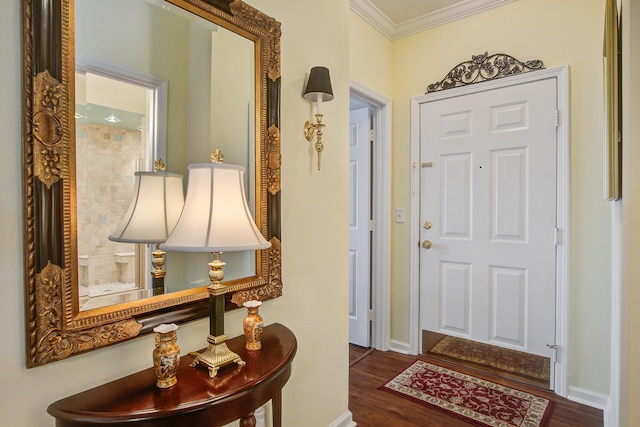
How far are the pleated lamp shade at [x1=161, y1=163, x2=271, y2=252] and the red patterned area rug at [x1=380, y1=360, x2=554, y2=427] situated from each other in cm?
178

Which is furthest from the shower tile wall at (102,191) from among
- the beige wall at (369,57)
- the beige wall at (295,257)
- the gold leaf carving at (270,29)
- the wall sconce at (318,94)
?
the beige wall at (369,57)

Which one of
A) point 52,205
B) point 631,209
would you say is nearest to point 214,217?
point 52,205

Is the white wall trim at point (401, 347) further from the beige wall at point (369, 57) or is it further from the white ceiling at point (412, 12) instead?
the white ceiling at point (412, 12)

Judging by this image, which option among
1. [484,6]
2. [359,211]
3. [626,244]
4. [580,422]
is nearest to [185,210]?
[626,244]

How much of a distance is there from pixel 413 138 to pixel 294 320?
191 cm

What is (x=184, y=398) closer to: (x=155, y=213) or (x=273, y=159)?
(x=155, y=213)

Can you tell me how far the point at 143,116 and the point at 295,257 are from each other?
2.67 ft

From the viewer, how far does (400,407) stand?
212cm

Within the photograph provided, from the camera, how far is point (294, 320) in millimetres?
1551

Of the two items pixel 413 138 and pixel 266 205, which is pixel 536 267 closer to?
pixel 413 138

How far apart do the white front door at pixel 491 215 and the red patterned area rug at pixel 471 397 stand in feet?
1.09

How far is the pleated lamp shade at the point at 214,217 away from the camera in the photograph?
0.94 metres

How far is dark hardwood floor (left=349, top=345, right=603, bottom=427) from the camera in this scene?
197 centimetres

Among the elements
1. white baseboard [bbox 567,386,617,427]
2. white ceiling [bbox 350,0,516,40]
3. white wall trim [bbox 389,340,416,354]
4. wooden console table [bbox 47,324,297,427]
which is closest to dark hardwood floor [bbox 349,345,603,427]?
white baseboard [bbox 567,386,617,427]
